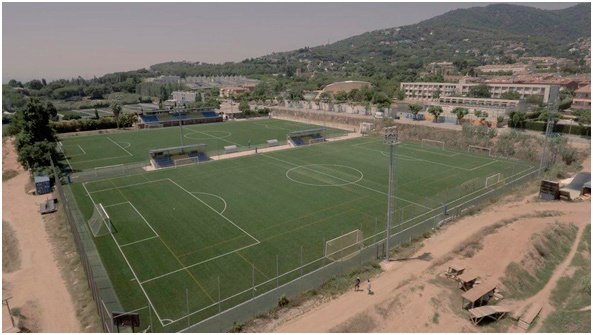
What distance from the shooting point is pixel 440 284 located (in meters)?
20.4

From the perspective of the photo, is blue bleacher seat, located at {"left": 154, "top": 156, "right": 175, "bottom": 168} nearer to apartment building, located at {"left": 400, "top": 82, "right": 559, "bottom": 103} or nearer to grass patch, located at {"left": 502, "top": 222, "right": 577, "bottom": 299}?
grass patch, located at {"left": 502, "top": 222, "right": 577, "bottom": 299}

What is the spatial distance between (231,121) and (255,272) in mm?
67999

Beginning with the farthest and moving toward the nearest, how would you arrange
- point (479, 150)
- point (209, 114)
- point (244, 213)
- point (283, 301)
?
point (209, 114) → point (479, 150) → point (244, 213) → point (283, 301)

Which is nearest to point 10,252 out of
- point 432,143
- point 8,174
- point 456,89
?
point 8,174

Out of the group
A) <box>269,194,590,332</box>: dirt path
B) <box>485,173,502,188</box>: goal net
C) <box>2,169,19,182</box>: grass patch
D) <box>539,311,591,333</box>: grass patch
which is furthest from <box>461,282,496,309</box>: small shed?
<box>2,169,19,182</box>: grass patch

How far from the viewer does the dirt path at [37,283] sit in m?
18.8

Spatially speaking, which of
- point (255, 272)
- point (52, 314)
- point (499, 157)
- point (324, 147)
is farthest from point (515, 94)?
point (52, 314)

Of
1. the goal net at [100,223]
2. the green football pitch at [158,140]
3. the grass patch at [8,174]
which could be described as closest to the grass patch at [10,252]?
the goal net at [100,223]

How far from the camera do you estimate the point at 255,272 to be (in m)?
22.2

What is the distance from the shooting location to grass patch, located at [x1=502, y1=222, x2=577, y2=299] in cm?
2083

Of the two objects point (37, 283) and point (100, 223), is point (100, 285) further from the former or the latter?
point (100, 223)

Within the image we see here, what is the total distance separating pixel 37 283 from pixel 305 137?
44600mm

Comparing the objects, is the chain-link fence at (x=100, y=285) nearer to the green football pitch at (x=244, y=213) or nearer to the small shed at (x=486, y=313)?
the green football pitch at (x=244, y=213)

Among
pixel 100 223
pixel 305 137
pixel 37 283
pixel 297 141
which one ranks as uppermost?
pixel 305 137
